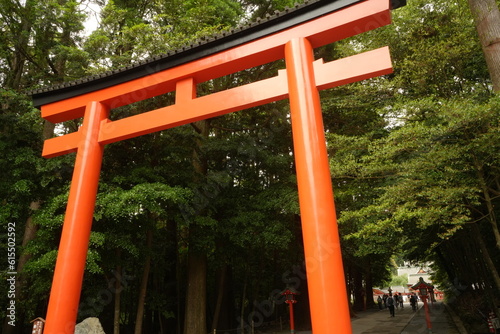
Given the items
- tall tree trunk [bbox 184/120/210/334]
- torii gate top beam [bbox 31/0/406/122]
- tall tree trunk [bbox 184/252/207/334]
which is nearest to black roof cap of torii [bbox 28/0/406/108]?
torii gate top beam [bbox 31/0/406/122]

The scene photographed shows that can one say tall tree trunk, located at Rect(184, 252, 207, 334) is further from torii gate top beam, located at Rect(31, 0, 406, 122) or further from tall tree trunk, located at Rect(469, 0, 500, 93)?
tall tree trunk, located at Rect(469, 0, 500, 93)

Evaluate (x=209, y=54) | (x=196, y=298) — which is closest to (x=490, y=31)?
(x=209, y=54)

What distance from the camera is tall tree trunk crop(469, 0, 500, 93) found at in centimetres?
674

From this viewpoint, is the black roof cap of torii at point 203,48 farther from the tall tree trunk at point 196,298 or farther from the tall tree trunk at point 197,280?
the tall tree trunk at point 196,298

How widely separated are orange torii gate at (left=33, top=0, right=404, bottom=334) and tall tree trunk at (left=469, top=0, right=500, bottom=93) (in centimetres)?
390

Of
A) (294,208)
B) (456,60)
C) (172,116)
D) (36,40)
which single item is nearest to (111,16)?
(36,40)

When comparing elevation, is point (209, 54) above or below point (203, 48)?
below

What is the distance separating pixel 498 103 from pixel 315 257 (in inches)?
171

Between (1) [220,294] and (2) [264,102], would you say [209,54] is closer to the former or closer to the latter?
(2) [264,102]

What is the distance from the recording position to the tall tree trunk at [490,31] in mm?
6742

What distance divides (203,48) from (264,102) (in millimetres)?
1475

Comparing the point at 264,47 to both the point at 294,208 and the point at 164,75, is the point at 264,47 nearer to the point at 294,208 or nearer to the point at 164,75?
the point at 164,75

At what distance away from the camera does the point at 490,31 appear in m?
6.91

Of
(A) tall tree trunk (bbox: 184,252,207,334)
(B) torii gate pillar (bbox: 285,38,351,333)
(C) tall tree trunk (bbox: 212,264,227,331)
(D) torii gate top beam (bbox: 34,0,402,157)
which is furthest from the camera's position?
(C) tall tree trunk (bbox: 212,264,227,331)
